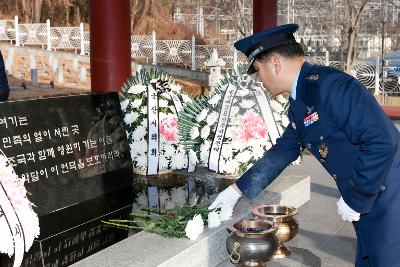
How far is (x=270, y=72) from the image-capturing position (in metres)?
2.88

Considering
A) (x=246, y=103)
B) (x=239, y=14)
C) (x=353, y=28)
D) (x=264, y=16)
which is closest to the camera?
(x=246, y=103)

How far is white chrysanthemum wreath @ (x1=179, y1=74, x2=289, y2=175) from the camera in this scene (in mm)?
5152

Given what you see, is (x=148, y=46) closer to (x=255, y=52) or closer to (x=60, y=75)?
(x=60, y=75)

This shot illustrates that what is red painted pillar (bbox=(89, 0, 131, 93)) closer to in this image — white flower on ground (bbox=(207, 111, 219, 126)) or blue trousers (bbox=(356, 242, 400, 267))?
white flower on ground (bbox=(207, 111, 219, 126))

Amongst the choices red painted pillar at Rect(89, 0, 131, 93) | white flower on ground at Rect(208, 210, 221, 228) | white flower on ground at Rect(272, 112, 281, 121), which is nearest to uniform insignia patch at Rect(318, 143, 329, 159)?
white flower on ground at Rect(208, 210, 221, 228)

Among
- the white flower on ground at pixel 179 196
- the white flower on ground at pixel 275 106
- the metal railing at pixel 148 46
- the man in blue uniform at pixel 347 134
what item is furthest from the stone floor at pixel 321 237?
the metal railing at pixel 148 46

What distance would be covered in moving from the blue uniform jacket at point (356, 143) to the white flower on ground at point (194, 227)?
0.89 m

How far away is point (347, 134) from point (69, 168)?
7.12 feet

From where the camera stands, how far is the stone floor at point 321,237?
14.6ft

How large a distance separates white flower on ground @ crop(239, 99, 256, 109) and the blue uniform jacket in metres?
2.17

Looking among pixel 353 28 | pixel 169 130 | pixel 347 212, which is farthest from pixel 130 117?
pixel 353 28

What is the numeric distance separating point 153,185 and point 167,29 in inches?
992

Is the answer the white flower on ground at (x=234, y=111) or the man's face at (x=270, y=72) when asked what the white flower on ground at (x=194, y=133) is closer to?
the white flower on ground at (x=234, y=111)

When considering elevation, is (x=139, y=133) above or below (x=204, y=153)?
above
